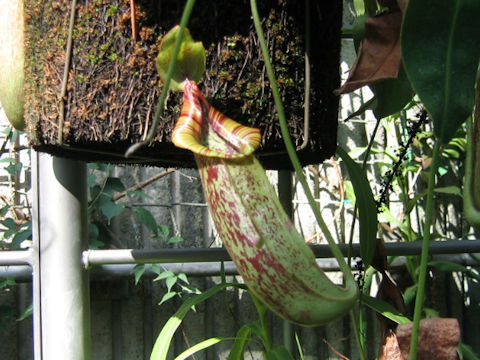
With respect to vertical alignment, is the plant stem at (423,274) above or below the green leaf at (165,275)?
above

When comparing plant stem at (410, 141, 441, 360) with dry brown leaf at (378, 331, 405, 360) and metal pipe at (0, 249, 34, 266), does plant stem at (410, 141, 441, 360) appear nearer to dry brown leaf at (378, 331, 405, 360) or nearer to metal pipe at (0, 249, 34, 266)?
dry brown leaf at (378, 331, 405, 360)

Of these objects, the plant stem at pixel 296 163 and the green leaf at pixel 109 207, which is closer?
the plant stem at pixel 296 163

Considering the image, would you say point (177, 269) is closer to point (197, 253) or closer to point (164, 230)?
point (164, 230)

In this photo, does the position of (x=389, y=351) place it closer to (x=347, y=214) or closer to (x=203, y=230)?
(x=203, y=230)

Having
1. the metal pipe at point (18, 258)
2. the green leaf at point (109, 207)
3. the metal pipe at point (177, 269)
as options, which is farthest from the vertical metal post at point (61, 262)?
the green leaf at point (109, 207)

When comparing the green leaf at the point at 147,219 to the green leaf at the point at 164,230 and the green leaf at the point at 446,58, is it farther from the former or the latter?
the green leaf at the point at 446,58

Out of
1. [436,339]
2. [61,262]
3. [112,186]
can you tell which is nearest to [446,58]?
[436,339]

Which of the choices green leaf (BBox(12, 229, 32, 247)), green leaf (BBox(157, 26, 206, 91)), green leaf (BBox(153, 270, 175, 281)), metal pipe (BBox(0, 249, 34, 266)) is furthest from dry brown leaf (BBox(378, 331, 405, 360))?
green leaf (BBox(12, 229, 32, 247))
